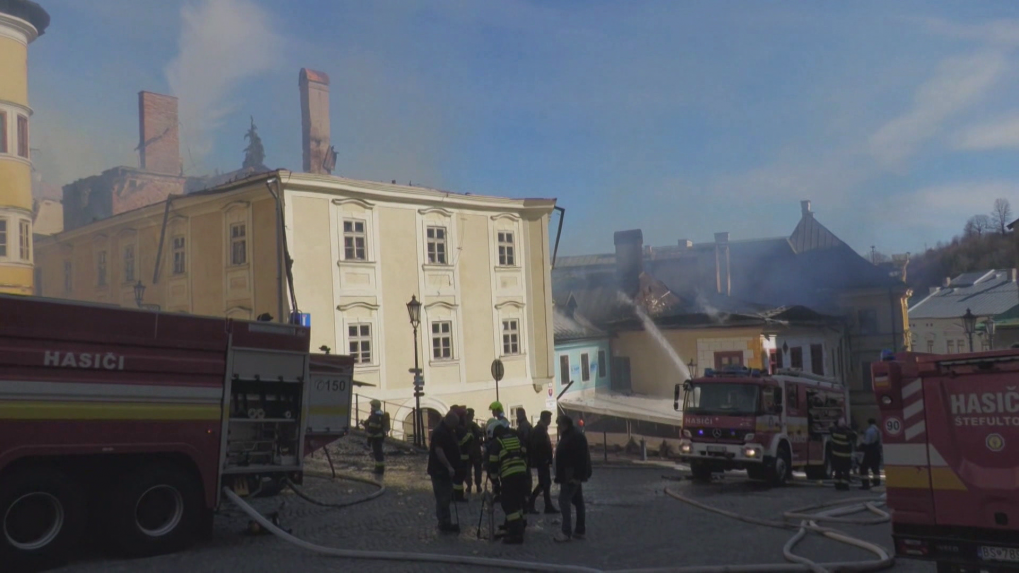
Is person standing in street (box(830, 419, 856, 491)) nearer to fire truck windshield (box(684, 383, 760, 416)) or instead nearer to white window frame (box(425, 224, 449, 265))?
fire truck windshield (box(684, 383, 760, 416))

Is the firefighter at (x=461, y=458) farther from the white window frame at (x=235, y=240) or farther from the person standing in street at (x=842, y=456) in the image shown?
the white window frame at (x=235, y=240)

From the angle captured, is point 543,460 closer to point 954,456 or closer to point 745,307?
point 954,456

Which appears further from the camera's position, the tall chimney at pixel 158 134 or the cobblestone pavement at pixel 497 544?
the tall chimney at pixel 158 134

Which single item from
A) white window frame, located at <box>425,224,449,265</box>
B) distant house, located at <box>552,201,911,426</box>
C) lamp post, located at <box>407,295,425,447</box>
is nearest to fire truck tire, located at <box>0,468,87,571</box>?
lamp post, located at <box>407,295,425,447</box>

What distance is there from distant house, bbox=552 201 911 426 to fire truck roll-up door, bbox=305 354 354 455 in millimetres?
26962

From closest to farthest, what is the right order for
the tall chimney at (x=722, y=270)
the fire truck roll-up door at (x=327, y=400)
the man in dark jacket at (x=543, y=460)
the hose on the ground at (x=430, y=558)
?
the hose on the ground at (x=430, y=558), the fire truck roll-up door at (x=327, y=400), the man in dark jacket at (x=543, y=460), the tall chimney at (x=722, y=270)

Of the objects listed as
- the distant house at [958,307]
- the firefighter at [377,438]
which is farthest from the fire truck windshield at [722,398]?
the distant house at [958,307]

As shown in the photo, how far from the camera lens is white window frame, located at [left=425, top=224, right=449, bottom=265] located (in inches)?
1260

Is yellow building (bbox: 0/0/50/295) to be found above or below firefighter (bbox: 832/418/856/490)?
above

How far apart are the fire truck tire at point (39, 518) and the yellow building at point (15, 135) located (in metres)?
18.7

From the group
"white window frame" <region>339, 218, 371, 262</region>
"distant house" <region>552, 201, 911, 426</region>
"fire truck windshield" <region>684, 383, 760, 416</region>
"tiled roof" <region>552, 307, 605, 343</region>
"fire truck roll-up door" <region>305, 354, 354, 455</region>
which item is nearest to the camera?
"fire truck roll-up door" <region>305, 354, 354, 455</region>

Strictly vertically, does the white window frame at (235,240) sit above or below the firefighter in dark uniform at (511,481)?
above

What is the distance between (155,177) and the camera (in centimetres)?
3822

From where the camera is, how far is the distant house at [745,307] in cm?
4306
